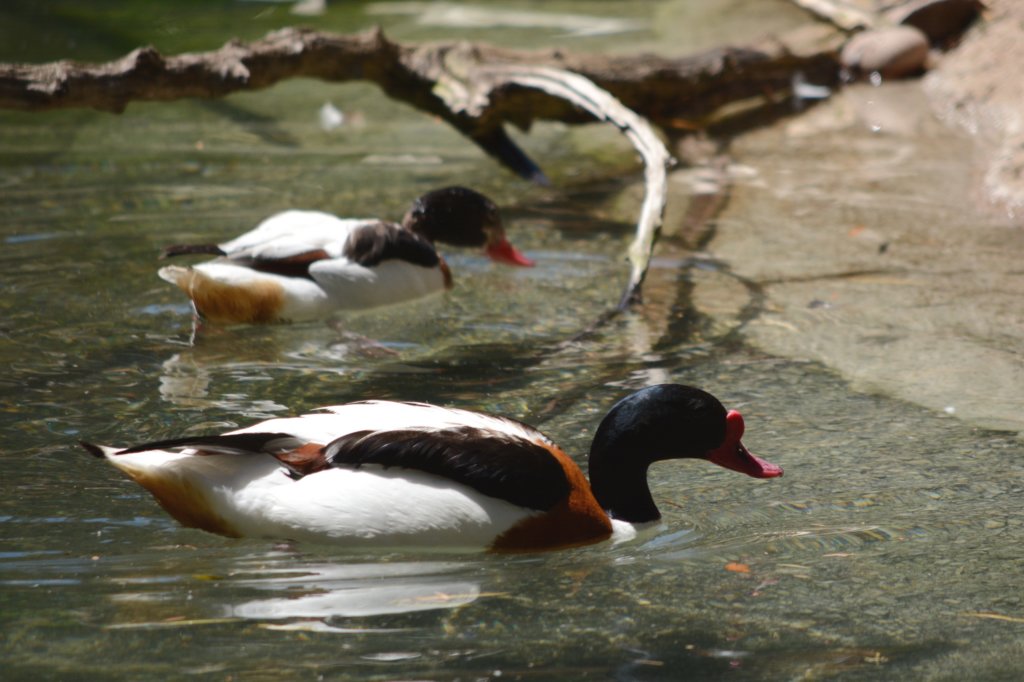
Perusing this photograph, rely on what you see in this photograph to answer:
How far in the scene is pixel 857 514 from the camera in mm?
4301

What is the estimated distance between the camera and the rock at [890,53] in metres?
11.0

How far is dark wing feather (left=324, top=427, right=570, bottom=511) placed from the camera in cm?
392

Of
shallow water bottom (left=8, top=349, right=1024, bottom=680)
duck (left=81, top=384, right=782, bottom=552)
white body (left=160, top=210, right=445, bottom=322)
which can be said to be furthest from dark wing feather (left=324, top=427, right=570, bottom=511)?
white body (left=160, top=210, right=445, bottom=322)

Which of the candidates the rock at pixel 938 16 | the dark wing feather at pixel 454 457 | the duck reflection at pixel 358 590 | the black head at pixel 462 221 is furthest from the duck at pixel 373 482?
the rock at pixel 938 16

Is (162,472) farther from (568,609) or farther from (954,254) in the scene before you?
(954,254)

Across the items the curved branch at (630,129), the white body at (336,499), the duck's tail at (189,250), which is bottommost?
the white body at (336,499)

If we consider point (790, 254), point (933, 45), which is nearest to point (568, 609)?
point (790, 254)

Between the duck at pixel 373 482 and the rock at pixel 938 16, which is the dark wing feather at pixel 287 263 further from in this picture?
the rock at pixel 938 16

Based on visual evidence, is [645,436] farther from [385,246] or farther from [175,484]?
[385,246]

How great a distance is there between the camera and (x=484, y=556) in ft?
13.1

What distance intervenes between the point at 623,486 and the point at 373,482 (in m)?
0.82

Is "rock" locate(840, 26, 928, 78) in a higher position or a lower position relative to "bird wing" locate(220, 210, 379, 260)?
higher

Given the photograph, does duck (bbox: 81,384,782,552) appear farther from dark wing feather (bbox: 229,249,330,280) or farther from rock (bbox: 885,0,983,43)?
rock (bbox: 885,0,983,43)

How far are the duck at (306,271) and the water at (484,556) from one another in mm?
149
